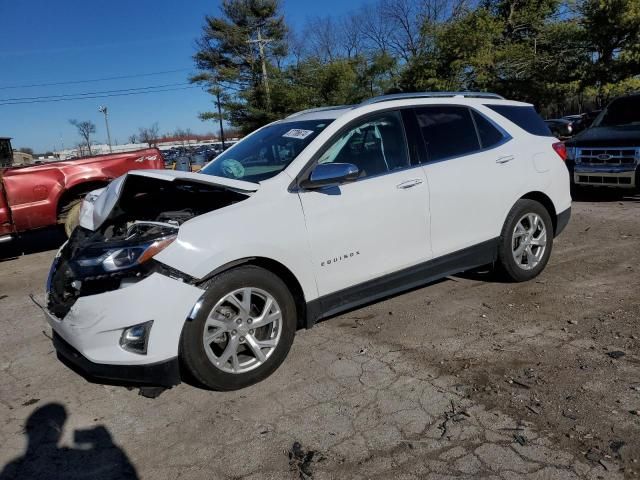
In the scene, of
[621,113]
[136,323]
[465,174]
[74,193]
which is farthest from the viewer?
[621,113]

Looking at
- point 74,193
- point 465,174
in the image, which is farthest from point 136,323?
point 74,193

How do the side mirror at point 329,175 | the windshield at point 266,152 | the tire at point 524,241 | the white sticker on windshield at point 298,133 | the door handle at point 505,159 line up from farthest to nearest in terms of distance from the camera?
1. the tire at point 524,241
2. the door handle at point 505,159
3. the white sticker on windshield at point 298,133
4. the windshield at point 266,152
5. the side mirror at point 329,175

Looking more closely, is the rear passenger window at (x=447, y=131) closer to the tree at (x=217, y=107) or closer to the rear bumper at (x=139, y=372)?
the rear bumper at (x=139, y=372)

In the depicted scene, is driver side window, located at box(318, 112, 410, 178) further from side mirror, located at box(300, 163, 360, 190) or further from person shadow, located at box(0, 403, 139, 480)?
person shadow, located at box(0, 403, 139, 480)

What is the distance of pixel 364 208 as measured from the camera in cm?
382

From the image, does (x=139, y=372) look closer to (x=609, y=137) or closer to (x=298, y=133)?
(x=298, y=133)

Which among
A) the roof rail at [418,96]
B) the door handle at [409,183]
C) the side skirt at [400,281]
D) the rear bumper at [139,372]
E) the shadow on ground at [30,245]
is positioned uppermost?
the roof rail at [418,96]

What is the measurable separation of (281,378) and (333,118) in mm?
1929

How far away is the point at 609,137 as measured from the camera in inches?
369

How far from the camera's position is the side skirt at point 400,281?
373 centimetres

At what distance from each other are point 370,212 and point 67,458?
7.86 feet

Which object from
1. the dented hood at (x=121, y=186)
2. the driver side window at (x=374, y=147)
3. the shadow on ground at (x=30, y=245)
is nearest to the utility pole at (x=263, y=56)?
the shadow on ground at (x=30, y=245)

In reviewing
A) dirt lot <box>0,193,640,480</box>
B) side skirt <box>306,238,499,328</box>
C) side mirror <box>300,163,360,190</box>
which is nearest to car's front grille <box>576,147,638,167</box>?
dirt lot <box>0,193,640,480</box>

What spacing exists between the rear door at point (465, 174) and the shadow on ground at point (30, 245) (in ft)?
20.5
